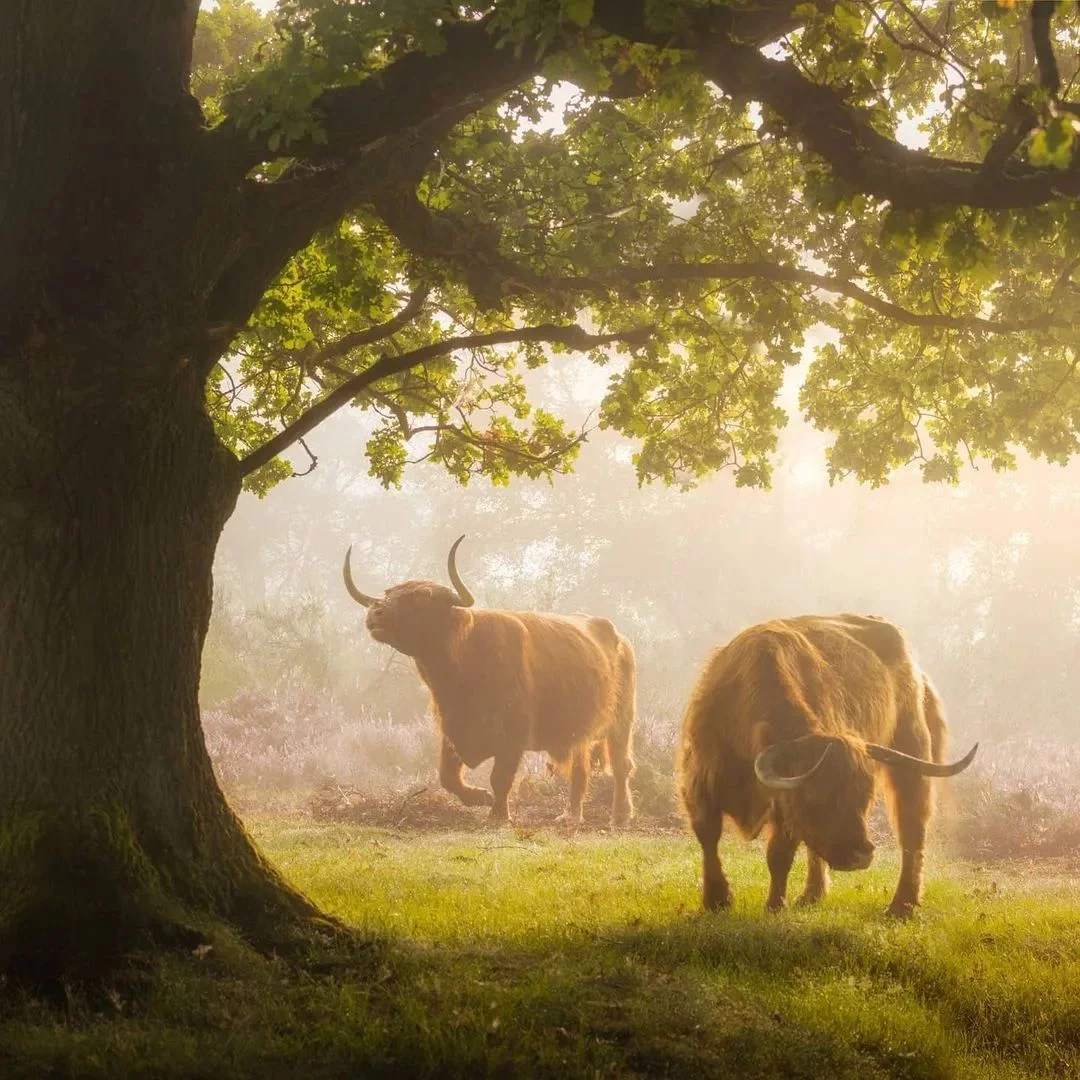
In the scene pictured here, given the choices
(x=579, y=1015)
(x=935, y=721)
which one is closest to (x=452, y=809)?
(x=935, y=721)

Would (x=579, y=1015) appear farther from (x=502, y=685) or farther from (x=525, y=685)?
(x=525, y=685)

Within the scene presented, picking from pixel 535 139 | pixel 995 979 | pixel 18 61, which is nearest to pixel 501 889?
pixel 995 979

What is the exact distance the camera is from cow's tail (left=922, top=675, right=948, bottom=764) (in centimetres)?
1053

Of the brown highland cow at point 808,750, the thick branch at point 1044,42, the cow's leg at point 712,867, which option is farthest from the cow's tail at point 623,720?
the thick branch at point 1044,42

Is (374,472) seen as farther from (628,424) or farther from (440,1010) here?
(440,1010)

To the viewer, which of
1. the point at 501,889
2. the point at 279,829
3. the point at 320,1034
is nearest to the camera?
the point at 320,1034

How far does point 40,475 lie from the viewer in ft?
17.7

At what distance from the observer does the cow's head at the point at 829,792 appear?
7.33 metres

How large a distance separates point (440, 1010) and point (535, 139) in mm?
6245

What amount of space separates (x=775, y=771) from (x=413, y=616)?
7.39 m

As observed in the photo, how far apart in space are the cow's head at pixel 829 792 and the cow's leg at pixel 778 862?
1.31ft

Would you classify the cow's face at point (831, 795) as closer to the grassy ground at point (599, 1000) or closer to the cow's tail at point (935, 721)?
the grassy ground at point (599, 1000)

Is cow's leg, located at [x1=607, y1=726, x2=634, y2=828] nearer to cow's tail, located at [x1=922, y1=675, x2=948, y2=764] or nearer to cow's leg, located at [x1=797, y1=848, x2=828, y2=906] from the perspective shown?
cow's tail, located at [x1=922, y1=675, x2=948, y2=764]

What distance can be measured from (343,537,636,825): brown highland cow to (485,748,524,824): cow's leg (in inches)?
0.5
